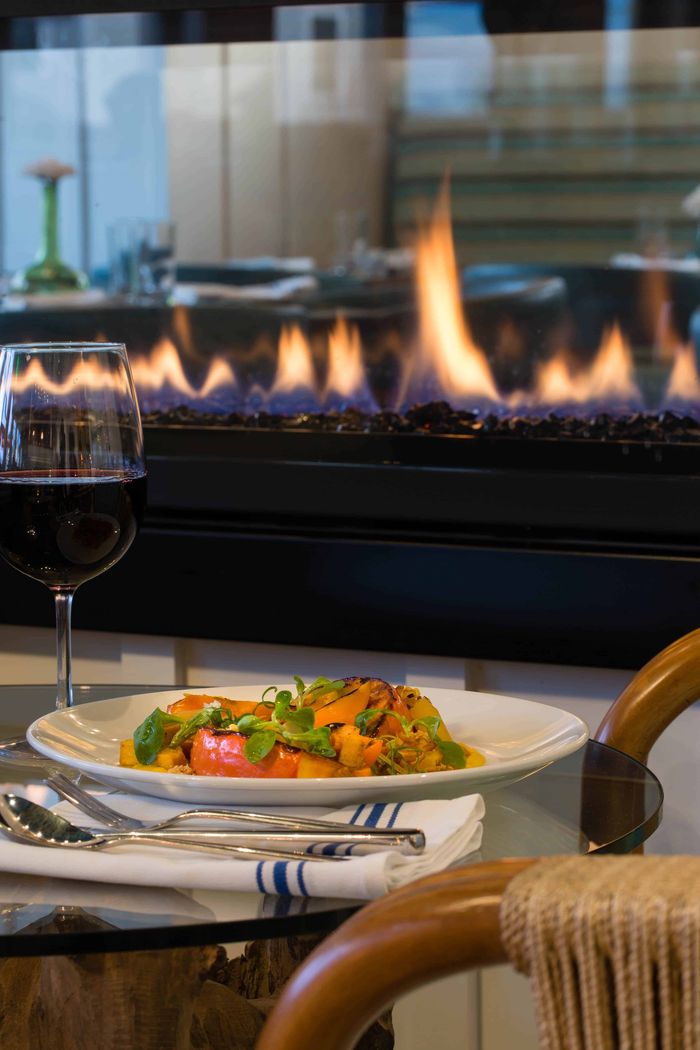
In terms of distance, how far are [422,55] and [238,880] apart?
168 centimetres

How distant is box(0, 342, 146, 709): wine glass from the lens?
92cm

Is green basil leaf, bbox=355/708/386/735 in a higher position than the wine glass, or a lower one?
lower

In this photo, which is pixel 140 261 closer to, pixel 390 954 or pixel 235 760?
pixel 235 760

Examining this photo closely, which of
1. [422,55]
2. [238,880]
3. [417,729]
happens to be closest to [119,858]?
[238,880]

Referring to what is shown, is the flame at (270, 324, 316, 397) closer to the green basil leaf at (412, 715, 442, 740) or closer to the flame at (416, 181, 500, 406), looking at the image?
the flame at (416, 181, 500, 406)

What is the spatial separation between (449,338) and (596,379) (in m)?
0.20

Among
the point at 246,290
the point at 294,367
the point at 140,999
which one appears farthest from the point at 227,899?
the point at 246,290

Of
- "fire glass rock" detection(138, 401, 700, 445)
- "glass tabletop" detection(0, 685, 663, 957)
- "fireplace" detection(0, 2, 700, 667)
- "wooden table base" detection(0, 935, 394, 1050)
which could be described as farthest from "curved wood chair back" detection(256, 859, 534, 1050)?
"fire glass rock" detection(138, 401, 700, 445)

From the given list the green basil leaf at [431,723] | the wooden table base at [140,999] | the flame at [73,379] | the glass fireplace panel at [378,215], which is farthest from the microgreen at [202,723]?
the glass fireplace panel at [378,215]

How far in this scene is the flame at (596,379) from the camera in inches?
75.7

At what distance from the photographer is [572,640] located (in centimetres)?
177

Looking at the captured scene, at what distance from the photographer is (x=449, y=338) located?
6.54 feet

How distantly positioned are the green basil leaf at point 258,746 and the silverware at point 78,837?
0.07m

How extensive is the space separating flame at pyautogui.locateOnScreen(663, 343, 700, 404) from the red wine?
1.09 meters
